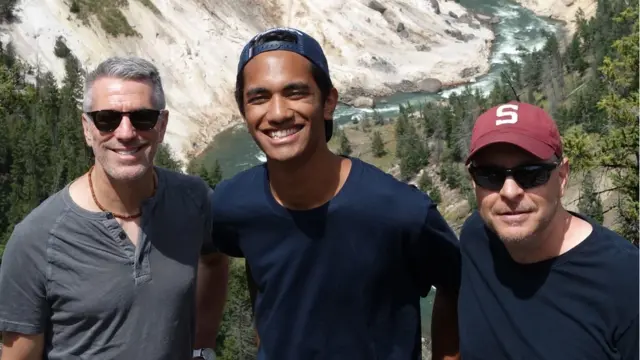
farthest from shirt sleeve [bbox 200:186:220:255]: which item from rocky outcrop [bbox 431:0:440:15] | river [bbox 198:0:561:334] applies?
rocky outcrop [bbox 431:0:440:15]

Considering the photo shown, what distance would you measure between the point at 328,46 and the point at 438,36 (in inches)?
548

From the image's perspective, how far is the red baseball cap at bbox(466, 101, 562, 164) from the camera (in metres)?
3.71

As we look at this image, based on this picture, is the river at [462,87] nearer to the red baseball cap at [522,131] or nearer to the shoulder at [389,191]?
the shoulder at [389,191]

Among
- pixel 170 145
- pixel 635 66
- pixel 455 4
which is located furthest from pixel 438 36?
pixel 635 66

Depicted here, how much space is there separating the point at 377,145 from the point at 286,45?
170 ft

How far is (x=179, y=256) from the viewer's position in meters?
4.75

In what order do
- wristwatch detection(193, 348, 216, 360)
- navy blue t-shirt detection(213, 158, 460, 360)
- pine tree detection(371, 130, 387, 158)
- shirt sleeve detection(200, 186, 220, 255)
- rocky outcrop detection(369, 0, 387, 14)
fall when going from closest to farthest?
navy blue t-shirt detection(213, 158, 460, 360) < shirt sleeve detection(200, 186, 220, 255) < wristwatch detection(193, 348, 216, 360) < pine tree detection(371, 130, 387, 158) < rocky outcrop detection(369, 0, 387, 14)

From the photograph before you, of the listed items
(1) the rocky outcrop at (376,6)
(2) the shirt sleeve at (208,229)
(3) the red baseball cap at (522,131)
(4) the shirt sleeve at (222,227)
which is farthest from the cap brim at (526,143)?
(1) the rocky outcrop at (376,6)

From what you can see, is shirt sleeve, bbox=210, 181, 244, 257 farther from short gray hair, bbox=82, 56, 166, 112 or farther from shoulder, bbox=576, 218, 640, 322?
shoulder, bbox=576, 218, 640, 322

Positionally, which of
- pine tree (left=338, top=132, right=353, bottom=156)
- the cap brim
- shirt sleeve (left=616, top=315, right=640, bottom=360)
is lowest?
shirt sleeve (left=616, top=315, right=640, bottom=360)

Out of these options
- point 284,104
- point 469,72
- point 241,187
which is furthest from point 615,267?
point 469,72

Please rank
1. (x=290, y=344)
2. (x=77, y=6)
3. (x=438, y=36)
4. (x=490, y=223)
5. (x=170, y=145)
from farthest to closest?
(x=438, y=36) < (x=77, y=6) < (x=170, y=145) < (x=290, y=344) < (x=490, y=223)

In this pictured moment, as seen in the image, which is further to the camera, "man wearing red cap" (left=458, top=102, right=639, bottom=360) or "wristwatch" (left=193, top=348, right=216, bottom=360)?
"wristwatch" (left=193, top=348, right=216, bottom=360)

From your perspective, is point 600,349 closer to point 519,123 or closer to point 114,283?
point 519,123
